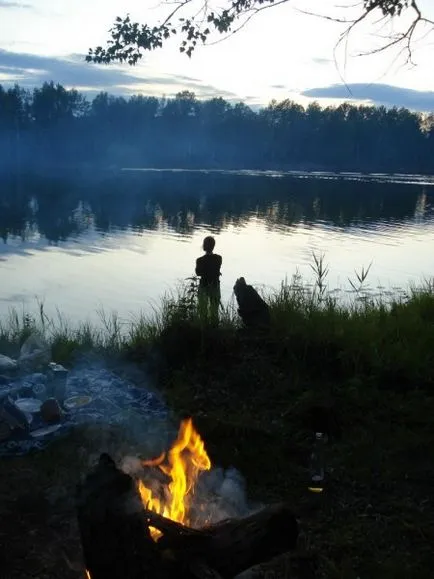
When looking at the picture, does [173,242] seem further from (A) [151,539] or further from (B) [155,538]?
(A) [151,539]

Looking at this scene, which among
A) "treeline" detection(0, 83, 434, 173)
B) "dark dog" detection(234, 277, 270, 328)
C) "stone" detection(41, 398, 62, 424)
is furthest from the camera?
"treeline" detection(0, 83, 434, 173)

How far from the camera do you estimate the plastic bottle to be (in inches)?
216

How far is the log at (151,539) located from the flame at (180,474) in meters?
0.63

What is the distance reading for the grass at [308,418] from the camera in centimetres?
468

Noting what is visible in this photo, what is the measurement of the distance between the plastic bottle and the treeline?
118 m

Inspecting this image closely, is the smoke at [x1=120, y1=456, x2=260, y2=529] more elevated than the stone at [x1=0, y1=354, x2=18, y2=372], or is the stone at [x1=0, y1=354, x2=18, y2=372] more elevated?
the smoke at [x1=120, y1=456, x2=260, y2=529]

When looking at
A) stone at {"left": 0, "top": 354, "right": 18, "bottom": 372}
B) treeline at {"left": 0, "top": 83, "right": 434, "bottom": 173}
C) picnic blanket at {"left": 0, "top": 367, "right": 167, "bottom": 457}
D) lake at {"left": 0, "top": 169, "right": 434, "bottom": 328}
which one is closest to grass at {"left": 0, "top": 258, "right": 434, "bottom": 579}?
picnic blanket at {"left": 0, "top": 367, "right": 167, "bottom": 457}

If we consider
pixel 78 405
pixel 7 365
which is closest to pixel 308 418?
pixel 78 405

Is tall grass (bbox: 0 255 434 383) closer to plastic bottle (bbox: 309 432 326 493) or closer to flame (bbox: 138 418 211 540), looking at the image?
plastic bottle (bbox: 309 432 326 493)

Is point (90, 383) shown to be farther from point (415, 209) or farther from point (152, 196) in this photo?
point (152, 196)

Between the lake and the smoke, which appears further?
the lake

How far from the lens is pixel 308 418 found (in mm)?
6621

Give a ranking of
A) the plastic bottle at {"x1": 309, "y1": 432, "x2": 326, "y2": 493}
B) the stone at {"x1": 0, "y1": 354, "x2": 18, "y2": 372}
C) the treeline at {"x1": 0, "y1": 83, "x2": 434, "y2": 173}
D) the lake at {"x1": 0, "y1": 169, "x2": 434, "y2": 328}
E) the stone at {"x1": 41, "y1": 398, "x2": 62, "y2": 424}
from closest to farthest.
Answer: the plastic bottle at {"x1": 309, "y1": 432, "x2": 326, "y2": 493} → the stone at {"x1": 41, "y1": 398, "x2": 62, "y2": 424} → the stone at {"x1": 0, "y1": 354, "x2": 18, "y2": 372} → the lake at {"x1": 0, "y1": 169, "x2": 434, "y2": 328} → the treeline at {"x1": 0, "y1": 83, "x2": 434, "y2": 173}

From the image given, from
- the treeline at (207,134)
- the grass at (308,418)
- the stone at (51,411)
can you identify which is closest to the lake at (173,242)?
the grass at (308,418)
